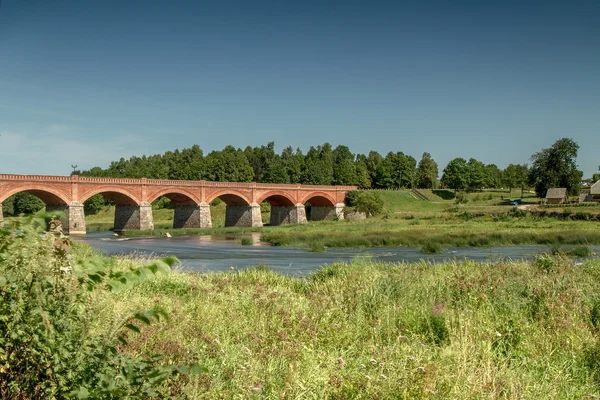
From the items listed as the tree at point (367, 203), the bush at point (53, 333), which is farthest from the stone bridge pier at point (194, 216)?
the bush at point (53, 333)

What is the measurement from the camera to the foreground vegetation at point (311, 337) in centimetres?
364

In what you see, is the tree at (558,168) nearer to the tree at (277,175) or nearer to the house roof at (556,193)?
the house roof at (556,193)

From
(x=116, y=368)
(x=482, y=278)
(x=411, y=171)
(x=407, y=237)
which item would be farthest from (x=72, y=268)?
(x=411, y=171)

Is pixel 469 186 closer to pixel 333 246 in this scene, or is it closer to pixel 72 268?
pixel 333 246

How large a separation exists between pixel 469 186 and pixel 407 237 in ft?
264

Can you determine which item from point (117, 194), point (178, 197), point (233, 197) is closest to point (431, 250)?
point (117, 194)

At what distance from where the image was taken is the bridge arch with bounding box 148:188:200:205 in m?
58.6

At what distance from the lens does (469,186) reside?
379ft

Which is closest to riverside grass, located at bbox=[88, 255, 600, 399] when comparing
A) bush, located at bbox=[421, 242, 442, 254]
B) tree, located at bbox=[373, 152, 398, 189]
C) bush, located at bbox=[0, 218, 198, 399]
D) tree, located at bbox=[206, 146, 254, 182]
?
bush, located at bbox=[0, 218, 198, 399]

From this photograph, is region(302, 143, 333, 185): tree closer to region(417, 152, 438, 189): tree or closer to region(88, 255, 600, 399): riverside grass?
region(417, 152, 438, 189): tree

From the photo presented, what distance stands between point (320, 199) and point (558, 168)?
40402 millimetres

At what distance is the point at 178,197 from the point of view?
6369 centimetres

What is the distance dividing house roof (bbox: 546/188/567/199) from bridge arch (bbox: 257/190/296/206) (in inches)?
1649

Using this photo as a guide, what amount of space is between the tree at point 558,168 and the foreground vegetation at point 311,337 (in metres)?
80.7
